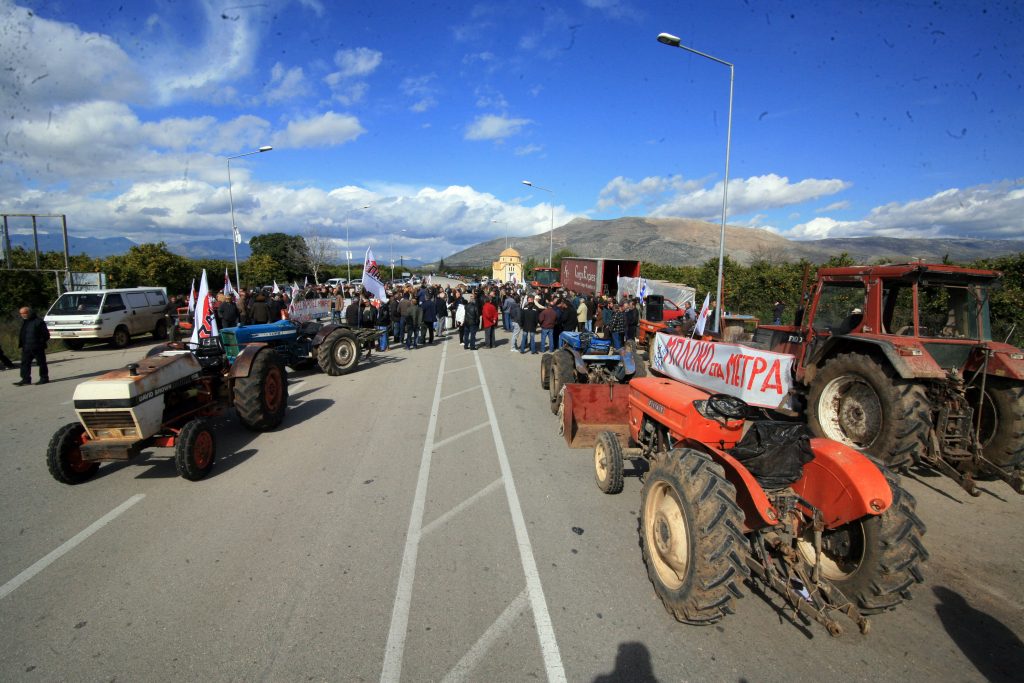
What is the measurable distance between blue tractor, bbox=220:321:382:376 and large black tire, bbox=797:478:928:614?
9933mm

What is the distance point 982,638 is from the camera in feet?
9.83

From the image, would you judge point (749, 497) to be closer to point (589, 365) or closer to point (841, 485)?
point (841, 485)

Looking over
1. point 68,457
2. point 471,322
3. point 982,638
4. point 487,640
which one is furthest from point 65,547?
point 471,322

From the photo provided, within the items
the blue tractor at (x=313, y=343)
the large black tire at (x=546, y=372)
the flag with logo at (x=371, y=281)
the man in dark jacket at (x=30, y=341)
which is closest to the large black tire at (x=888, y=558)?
the large black tire at (x=546, y=372)

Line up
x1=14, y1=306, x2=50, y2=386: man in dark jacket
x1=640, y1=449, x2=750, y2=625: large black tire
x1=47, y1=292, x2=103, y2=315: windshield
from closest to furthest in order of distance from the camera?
x1=640, y1=449, x2=750, y2=625: large black tire
x1=14, y1=306, x2=50, y2=386: man in dark jacket
x1=47, y1=292, x2=103, y2=315: windshield

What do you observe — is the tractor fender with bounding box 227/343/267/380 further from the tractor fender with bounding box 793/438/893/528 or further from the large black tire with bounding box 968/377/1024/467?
the large black tire with bounding box 968/377/1024/467

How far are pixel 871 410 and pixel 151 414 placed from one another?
7820 millimetres

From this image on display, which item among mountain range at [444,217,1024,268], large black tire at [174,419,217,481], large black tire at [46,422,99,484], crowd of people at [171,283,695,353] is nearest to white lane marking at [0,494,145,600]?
large black tire at [174,419,217,481]

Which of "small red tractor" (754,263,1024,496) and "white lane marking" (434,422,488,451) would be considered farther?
"white lane marking" (434,422,488,451)

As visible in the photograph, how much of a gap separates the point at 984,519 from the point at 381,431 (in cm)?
675

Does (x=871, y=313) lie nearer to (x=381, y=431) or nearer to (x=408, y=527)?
(x=408, y=527)

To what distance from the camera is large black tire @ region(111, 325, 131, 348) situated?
593 inches

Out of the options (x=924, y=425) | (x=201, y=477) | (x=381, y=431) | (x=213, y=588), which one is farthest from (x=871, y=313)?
(x=201, y=477)

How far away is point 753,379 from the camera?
5812 mm
